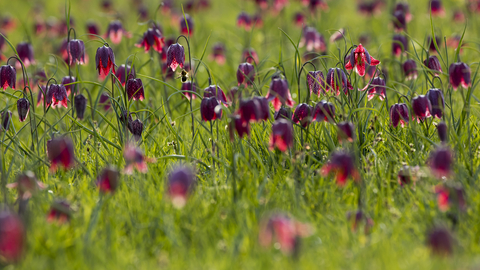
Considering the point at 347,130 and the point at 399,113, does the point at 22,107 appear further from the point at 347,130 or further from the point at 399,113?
the point at 399,113

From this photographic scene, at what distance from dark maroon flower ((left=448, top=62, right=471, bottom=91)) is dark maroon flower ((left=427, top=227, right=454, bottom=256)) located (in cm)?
109

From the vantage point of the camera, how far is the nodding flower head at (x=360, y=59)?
2.56 metres

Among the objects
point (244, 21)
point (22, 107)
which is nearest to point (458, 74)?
point (22, 107)

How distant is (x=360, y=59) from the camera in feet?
8.60

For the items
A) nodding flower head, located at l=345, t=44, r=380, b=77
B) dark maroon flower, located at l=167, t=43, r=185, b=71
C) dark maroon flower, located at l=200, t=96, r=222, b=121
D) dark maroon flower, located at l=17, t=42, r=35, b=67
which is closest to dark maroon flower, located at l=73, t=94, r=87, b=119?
dark maroon flower, located at l=167, t=43, r=185, b=71

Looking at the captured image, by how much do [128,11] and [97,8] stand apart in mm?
693

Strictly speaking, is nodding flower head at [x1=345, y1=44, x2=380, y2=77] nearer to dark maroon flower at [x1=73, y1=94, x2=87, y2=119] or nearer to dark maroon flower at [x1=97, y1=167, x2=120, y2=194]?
dark maroon flower at [x1=97, y1=167, x2=120, y2=194]

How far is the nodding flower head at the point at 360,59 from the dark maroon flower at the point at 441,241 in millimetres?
1165

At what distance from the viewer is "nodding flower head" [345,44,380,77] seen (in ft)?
8.41

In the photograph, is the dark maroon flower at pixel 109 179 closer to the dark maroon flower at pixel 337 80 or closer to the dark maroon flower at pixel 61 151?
the dark maroon flower at pixel 61 151

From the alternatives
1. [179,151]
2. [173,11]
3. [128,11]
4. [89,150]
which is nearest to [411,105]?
[179,151]

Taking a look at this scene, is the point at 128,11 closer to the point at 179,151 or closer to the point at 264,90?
the point at 264,90

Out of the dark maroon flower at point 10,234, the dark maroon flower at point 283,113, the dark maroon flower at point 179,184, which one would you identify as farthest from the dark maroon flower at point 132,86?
the dark maroon flower at point 10,234

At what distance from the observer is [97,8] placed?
927 centimetres
